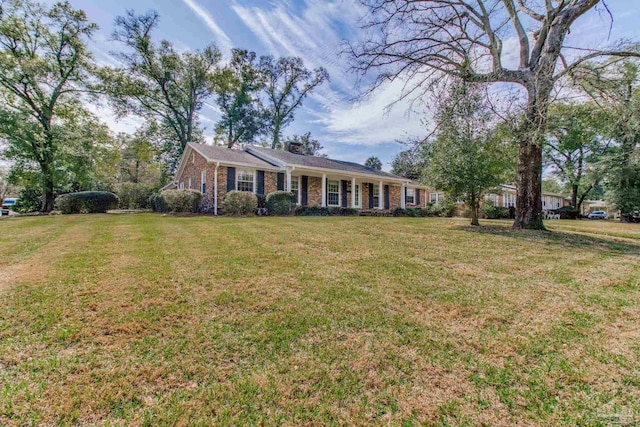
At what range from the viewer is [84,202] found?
15938 mm

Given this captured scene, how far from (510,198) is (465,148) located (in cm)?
2622

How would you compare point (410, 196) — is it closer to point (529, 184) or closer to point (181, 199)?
point (529, 184)

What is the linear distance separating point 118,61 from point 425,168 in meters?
26.1

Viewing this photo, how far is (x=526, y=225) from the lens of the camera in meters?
9.25

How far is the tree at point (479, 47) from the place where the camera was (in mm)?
8289

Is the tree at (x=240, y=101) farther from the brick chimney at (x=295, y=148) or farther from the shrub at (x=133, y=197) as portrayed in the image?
the brick chimney at (x=295, y=148)

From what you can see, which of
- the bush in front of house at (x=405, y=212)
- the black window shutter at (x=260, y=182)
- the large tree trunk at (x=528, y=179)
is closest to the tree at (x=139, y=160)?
the black window shutter at (x=260, y=182)

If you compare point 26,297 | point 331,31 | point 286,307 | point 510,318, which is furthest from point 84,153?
point 510,318

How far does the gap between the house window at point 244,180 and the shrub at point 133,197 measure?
523 inches

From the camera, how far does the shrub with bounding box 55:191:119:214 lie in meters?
15.6

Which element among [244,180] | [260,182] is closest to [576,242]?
[260,182]

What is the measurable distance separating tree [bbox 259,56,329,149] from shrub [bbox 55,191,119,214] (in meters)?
17.9

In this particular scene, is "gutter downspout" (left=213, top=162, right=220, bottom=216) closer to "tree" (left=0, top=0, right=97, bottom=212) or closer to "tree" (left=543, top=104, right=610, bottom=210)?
"tree" (left=0, top=0, right=97, bottom=212)

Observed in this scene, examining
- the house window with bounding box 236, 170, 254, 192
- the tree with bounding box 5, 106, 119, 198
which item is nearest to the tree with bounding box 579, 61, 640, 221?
the house window with bounding box 236, 170, 254, 192
